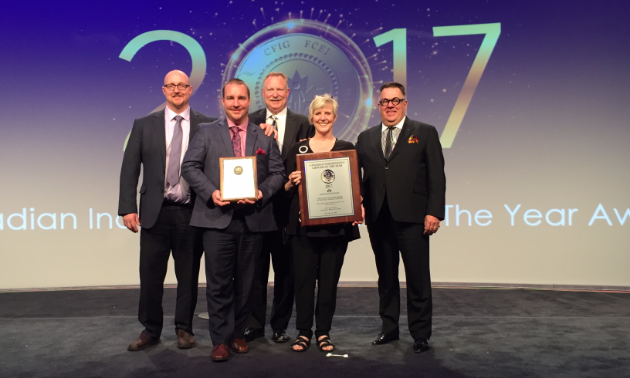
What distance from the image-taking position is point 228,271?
2.83m

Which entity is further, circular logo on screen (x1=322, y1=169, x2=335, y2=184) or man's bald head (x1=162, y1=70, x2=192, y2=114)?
man's bald head (x1=162, y1=70, x2=192, y2=114)

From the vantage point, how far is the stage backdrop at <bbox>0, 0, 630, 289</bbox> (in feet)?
15.8

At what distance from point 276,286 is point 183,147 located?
1.03m

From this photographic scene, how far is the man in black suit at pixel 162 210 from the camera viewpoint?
9.94 feet

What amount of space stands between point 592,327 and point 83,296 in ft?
13.7

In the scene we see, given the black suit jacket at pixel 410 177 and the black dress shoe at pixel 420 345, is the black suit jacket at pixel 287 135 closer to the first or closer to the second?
the black suit jacket at pixel 410 177

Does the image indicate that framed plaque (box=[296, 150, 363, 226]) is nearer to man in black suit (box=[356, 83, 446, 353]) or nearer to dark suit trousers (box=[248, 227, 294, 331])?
man in black suit (box=[356, 83, 446, 353])

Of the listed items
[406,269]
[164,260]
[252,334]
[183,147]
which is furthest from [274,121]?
[252,334]

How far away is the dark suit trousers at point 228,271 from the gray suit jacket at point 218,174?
0.07 metres

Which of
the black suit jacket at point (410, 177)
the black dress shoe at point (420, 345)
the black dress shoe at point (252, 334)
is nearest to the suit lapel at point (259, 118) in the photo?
the black suit jacket at point (410, 177)

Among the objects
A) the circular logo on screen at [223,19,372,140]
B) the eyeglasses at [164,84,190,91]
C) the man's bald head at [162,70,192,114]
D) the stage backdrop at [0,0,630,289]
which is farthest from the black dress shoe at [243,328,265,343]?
the circular logo on screen at [223,19,372,140]

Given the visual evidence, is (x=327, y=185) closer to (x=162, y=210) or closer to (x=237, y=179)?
(x=237, y=179)

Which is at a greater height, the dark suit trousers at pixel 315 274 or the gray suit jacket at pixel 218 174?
the gray suit jacket at pixel 218 174

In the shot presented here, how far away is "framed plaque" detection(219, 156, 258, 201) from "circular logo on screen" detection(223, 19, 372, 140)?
7.59 feet
